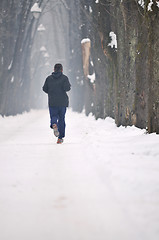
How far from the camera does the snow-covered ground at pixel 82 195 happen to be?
2557mm

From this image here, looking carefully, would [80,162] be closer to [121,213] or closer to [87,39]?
[121,213]

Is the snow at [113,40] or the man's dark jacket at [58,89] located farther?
the snow at [113,40]

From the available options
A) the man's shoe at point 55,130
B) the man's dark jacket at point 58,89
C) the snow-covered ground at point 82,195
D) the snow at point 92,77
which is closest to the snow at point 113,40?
the man's dark jacket at point 58,89

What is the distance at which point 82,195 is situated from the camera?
11.3 feet

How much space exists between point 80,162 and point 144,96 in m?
4.30

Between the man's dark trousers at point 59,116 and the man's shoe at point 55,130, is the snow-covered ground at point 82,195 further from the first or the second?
the man's dark trousers at point 59,116

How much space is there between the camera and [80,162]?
17.1 feet

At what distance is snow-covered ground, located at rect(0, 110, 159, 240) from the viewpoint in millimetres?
2557

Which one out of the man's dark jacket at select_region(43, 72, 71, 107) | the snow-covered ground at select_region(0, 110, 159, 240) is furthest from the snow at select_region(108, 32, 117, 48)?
the snow-covered ground at select_region(0, 110, 159, 240)

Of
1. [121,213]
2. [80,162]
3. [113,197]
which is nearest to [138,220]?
[121,213]

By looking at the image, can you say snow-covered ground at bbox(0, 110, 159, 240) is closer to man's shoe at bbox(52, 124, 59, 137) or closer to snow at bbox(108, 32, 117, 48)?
man's shoe at bbox(52, 124, 59, 137)

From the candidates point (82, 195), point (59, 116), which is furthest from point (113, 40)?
point (82, 195)

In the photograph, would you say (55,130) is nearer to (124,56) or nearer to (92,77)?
(124,56)

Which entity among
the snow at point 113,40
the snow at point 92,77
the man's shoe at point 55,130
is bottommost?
the man's shoe at point 55,130
